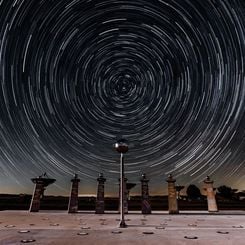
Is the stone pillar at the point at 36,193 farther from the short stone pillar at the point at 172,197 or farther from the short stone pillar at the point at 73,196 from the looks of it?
the short stone pillar at the point at 172,197

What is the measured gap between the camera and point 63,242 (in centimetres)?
466

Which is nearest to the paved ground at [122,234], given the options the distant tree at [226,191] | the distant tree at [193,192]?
the distant tree at [226,191]

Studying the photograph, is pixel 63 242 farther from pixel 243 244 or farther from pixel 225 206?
pixel 225 206

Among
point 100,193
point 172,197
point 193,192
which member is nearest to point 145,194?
point 172,197

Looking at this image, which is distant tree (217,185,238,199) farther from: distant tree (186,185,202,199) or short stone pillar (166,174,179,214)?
short stone pillar (166,174,179,214)

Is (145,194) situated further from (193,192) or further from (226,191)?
A: (226,191)

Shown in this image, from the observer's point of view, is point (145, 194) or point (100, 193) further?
point (100, 193)

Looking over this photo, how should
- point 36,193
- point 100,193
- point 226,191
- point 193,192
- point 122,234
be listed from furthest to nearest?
point 193,192 < point 226,191 < point 36,193 < point 100,193 < point 122,234

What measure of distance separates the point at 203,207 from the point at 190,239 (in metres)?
28.3

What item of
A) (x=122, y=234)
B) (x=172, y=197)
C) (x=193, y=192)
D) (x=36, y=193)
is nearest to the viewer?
(x=122, y=234)

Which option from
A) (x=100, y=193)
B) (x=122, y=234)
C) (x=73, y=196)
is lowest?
(x=122, y=234)

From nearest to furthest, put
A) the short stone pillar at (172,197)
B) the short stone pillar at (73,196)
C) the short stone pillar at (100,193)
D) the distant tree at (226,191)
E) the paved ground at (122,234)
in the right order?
the paved ground at (122,234)
the short stone pillar at (172,197)
the short stone pillar at (100,193)
the short stone pillar at (73,196)
the distant tree at (226,191)

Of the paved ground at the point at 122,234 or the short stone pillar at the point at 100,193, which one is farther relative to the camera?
the short stone pillar at the point at 100,193

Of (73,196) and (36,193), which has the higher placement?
(36,193)
